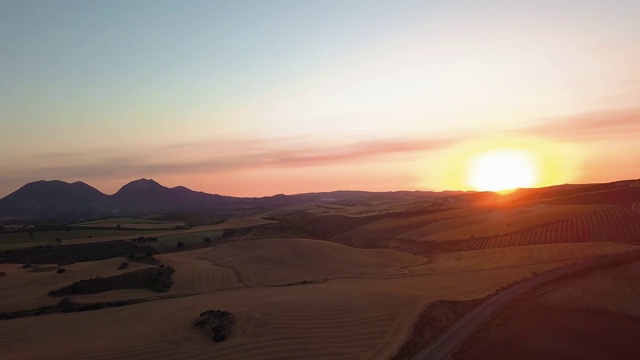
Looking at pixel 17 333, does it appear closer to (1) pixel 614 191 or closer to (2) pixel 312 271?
(2) pixel 312 271

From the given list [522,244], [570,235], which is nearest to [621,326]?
Result: [522,244]

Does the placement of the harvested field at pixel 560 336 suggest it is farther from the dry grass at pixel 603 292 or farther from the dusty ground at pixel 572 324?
the dry grass at pixel 603 292

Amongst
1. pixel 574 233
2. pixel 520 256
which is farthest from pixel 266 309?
pixel 574 233

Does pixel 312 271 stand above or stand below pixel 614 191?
below

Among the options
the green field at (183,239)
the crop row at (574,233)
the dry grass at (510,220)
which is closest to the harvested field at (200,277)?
the green field at (183,239)

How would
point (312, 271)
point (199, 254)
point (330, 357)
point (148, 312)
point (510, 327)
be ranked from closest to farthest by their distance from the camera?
point (330, 357)
point (510, 327)
point (148, 312)
point (312, 271)
point (199, 254)

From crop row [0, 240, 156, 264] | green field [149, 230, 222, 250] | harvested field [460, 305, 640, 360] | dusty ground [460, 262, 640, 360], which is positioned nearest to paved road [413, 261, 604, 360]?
dusty ground [460, 262, 640, 360]
